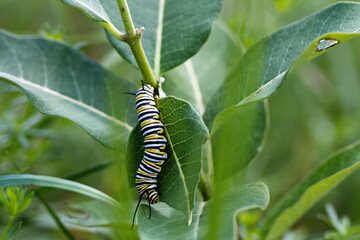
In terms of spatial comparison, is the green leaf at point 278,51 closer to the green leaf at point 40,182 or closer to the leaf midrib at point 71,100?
the leaf midrib at point 71,100

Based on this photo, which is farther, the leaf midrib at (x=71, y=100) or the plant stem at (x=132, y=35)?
the leaf midrib at (x=71, y=100)

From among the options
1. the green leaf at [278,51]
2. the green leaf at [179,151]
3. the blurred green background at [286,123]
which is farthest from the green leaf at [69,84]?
the blurred green background at [286,123]

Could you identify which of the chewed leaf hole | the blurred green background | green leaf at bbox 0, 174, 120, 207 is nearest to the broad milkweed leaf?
the chewed leaf hole

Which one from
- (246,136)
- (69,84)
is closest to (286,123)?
(246,136)

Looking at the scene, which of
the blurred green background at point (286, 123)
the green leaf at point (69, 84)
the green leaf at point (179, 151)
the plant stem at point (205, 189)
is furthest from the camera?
the blurred green background at point (286, 123)

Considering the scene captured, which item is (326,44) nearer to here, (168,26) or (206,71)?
(168,26)

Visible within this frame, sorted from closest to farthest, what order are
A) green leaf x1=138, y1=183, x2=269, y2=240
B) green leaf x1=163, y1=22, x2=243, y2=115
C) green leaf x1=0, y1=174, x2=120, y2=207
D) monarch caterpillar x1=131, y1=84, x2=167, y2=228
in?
green leaf x1=138, y1=183, x2=269, y2=240, monarch caterpillar x1=131, y1=84, x2=167, y2=228, green leaf x1=0, y1=174, x2=120, y2=207, green leaf x1=163, y1=22, x2=243, y2=115

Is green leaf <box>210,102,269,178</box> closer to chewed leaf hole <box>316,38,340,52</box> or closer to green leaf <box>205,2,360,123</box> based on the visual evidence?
green leaf <box>205,2,360,123</box>

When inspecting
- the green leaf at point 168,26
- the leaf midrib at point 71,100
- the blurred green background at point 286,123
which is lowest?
the blurred green background at point 286,123
